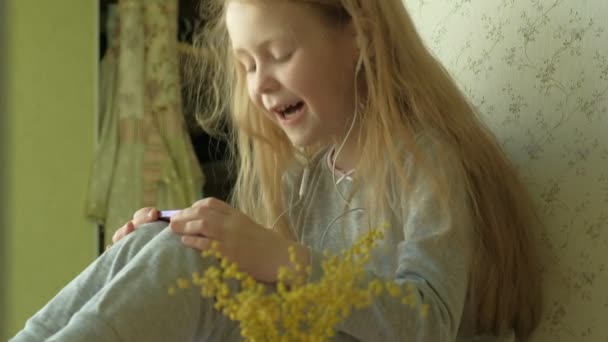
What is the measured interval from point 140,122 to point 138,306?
160cm

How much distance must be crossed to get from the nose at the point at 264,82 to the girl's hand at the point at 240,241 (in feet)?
0.92

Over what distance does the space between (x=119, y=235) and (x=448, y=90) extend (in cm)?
50

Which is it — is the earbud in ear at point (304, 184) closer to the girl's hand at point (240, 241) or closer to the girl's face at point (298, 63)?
the girl's face at point (298, 63)

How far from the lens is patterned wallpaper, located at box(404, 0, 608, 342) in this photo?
1.08 meters

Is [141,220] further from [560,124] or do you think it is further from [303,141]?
[560,124]

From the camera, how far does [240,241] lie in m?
0.91

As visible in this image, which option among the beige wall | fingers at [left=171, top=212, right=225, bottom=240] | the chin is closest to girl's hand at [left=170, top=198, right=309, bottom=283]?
fingers at [left=171, top=212, right=225, bottom=240]

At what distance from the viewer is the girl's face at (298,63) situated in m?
1.12

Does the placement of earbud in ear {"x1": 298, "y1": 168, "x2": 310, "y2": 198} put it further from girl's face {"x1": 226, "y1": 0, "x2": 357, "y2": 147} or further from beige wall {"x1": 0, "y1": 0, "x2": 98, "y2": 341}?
beige wall {"x1": 0, "y1": 0, "x2": 98, "y2": 341}

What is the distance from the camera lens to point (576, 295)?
1.11 meters

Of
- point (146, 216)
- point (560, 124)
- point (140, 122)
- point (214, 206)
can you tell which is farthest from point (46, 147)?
point (560, 124)

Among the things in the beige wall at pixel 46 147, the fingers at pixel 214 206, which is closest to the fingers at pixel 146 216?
the fingers at pixel 214 206

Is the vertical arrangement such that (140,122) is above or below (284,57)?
below

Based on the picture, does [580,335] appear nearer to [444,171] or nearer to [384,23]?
[444,171]
